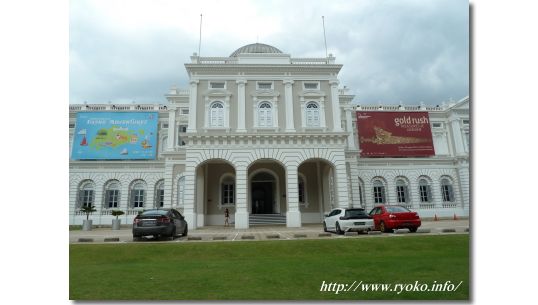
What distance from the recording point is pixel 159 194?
93.5 feet

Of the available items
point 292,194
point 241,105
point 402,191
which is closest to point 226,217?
point 292,194

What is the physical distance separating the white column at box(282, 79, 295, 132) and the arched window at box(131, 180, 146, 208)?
1458 centimetres

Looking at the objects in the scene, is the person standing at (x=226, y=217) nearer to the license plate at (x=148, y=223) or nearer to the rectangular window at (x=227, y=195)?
the rectangular window at (x=227, y=195)

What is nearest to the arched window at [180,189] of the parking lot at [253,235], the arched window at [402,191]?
the parking lot at [253,235]

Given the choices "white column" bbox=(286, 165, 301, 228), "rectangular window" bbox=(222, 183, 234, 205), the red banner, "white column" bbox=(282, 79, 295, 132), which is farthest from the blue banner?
the red banner

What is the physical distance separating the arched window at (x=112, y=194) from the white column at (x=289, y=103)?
51.8 feet

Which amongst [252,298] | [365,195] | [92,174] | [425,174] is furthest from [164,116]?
[252,298]

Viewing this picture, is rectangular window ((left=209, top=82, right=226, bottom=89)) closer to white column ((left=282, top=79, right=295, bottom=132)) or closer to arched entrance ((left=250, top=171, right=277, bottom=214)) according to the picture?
white column ((left=282, top=79, right=295, bottom=132))

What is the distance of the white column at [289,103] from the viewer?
797 inches

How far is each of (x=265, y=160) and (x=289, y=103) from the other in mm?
3717

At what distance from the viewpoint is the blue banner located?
16.7 metres

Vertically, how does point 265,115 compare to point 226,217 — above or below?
above

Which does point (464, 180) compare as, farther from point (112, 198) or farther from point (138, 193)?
point (112, 198)

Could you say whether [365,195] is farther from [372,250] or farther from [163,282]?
[163,282]
